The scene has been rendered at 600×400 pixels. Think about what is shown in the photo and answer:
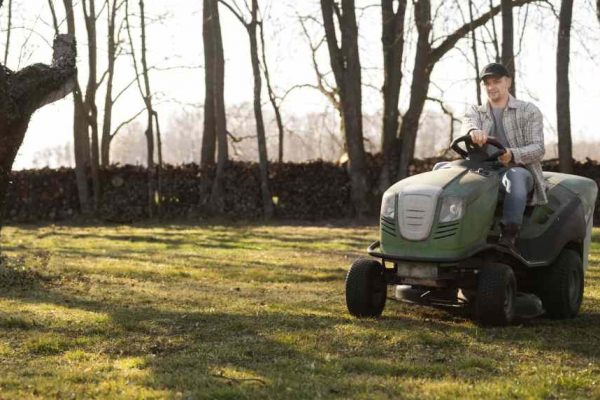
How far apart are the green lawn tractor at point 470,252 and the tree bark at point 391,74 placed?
1455 cm

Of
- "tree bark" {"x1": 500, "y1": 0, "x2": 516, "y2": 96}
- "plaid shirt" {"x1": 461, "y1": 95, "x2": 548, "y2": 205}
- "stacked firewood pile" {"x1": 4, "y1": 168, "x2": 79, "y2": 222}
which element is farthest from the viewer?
"stacked firewood pile" {"x1": 4, "y1": 168, "x2": 79, "y2": 222}

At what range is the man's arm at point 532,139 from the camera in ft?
22.5

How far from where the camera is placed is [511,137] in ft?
23.4

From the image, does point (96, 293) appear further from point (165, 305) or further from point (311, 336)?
point (311, 336)

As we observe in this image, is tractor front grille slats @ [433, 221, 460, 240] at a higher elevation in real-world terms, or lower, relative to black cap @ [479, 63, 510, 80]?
lower

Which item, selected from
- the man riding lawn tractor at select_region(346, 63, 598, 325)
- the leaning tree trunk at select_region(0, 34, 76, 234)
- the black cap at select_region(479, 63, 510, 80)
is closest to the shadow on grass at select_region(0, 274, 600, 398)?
the man riding lawn tractor at select_region(346, 63, 598, 325)

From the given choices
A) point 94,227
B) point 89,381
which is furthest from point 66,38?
point 94,227

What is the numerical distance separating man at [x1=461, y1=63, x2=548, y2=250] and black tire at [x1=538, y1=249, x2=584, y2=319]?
0.60m

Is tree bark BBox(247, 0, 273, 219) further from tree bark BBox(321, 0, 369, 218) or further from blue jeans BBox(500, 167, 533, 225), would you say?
blue jeans BBox(500, 167, 533, 225)

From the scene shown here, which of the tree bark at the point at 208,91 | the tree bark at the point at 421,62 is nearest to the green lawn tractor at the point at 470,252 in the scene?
the tree bark at the point at 421,62

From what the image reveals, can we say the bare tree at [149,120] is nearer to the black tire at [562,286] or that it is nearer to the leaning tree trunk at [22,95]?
the leaning tree trunk at [22,95]

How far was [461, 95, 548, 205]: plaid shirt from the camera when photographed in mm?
6953

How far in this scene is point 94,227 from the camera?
838 inches

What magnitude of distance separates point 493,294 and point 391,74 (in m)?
16.6
